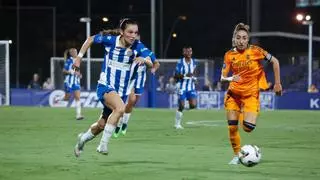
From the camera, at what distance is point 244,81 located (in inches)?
491

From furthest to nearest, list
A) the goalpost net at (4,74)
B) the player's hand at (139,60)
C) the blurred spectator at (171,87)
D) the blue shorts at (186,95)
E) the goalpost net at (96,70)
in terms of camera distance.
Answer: the goalpost net at (96,70)
the blurred spectator at (171,87)
the goalpost net at (4,74)
the blue shorts at (186,95)
the player's hand at (139,60)

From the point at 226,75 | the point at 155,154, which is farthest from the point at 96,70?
the point at 226,75

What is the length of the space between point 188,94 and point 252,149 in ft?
38.6

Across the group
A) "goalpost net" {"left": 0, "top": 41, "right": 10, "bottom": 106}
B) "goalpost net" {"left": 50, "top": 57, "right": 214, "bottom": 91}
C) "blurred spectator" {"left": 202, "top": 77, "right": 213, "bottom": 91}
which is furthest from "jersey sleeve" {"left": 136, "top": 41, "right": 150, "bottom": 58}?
"goalpost net" {"left": 50, "top": 57, "right": 214, "bottom": 91}

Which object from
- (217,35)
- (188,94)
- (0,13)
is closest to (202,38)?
(217,35)

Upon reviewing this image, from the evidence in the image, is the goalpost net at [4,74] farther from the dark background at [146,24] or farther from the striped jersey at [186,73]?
the striped jersey at [186,73]

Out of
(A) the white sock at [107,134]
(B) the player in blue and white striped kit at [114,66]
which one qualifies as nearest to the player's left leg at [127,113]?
(B) the player in blue and white striped kit at [114,66]

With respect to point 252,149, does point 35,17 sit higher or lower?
higher

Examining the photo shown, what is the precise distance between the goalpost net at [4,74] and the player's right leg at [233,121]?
2653cm

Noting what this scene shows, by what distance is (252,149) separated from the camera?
11125mm

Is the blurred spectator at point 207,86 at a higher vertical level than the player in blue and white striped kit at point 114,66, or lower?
lower

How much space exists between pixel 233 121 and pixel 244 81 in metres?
0.68

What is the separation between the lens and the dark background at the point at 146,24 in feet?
180

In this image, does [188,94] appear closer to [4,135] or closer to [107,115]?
[4,135]
